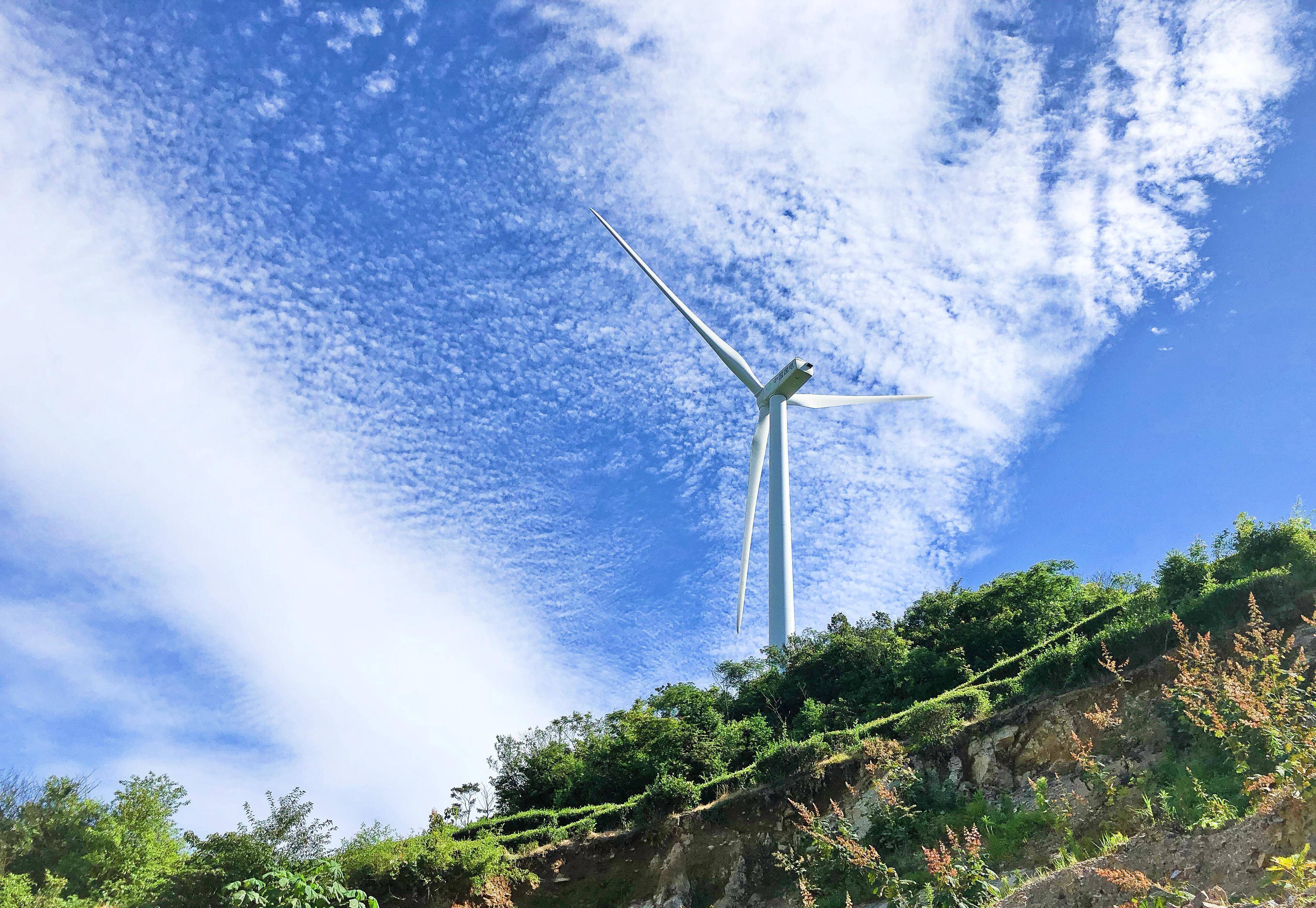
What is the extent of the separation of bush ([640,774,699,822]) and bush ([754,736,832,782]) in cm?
264

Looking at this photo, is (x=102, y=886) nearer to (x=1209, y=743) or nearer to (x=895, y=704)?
(x=895, y=704)

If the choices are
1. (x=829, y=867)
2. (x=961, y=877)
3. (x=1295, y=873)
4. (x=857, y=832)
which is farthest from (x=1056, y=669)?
(x=1295, y=873)

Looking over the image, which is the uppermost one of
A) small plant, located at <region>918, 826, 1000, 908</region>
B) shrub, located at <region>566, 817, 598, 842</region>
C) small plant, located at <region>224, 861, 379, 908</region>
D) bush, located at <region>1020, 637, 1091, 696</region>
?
bush, located at <region>1020, 637, 1091, 696</region>

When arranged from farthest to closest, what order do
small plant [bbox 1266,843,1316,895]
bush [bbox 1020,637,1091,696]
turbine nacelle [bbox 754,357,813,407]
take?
turbine nacelle [bbox 754,357,813,407], bush [bbox 1020,637,1091,696], small plant [bbox 1266,843,1316,895]

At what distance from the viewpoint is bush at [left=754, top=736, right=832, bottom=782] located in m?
28.8

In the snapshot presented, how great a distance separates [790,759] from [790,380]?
2526cm

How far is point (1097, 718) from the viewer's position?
14.6 meters

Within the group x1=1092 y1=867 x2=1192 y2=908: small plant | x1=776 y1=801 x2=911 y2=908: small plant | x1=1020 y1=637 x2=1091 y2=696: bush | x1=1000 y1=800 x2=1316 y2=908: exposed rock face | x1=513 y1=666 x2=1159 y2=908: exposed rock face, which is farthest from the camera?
x1=1020 y1=637 x2=1091 y2=696: bush

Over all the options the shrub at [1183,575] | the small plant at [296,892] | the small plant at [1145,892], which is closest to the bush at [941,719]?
the shrub at [1183,575]

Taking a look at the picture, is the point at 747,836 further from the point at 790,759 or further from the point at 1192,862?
the point at 1192,862

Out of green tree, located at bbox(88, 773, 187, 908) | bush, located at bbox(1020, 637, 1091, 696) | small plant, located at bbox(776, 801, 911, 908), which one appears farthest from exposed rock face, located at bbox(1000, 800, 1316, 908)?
green tree, located at bbox(88, 773, 187, 908)

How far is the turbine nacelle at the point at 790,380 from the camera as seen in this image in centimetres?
4844

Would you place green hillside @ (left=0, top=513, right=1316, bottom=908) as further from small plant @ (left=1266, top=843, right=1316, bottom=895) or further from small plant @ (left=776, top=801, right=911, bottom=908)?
small plant @ (left=1266, top=843, right=1316, bottom=895)

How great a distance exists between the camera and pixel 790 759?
96.5ft
